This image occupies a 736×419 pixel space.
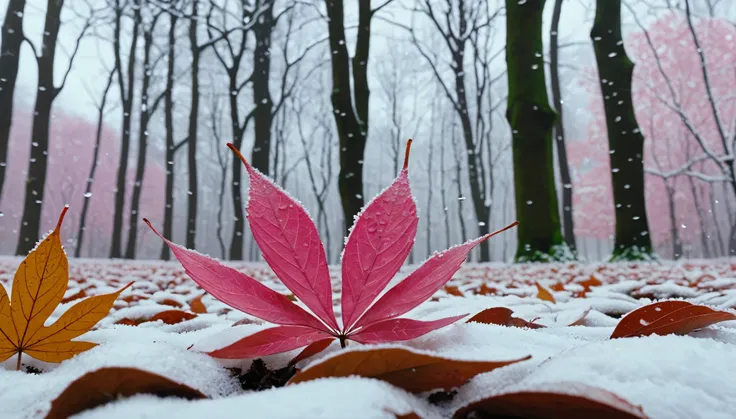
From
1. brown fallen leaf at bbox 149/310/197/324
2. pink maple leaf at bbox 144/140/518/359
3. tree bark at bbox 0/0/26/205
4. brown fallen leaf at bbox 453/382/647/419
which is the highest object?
tree bark at bbox 0/0/26/205

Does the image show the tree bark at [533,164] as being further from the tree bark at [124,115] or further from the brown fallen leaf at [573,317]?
the tree bark at [124,115]

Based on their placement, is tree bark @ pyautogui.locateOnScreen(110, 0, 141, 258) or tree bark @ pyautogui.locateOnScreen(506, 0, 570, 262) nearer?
tree bark @ pyautogui.locateOnScreen(506, 0, 570, 262)

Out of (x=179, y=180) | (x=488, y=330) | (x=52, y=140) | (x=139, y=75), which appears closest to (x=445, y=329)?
(x=488, y=330)

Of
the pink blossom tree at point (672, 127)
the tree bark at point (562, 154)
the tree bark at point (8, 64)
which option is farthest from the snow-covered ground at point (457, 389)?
the pink blossom tree at point (672, 127)

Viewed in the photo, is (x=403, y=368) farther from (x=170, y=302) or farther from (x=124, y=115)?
(x=124, y=115)

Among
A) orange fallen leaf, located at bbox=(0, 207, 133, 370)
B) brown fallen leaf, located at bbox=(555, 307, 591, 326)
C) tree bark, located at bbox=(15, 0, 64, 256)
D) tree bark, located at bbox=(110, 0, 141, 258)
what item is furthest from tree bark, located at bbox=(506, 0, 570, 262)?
tree bark, located at bbox=(110, 0, 141, 258)

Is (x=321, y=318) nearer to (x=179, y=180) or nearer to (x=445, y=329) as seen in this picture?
(x=445, y=329)

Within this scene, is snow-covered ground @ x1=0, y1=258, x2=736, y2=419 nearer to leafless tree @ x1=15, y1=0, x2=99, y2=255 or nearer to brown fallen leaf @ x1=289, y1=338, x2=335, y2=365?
brown fallen leaf @ x1=289, y1=338, x2=335, y2=365

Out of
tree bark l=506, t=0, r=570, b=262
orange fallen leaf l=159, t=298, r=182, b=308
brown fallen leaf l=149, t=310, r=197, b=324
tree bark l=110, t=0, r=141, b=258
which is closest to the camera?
brown fallen leaf l=149, t=310, r=197, b=324
